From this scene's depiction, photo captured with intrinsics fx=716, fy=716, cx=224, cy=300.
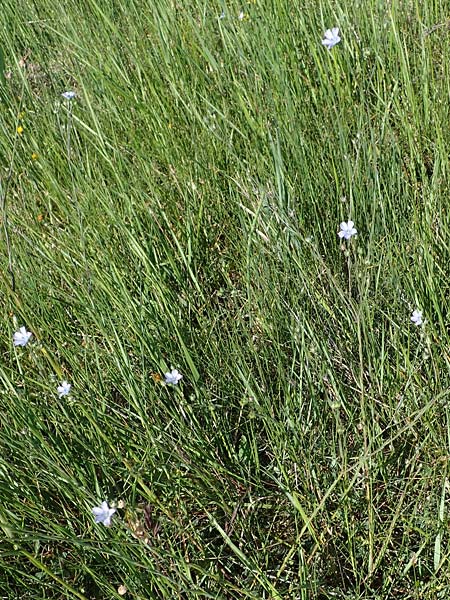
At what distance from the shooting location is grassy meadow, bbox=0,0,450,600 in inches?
48.8

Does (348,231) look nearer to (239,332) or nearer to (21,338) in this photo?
(239,332)

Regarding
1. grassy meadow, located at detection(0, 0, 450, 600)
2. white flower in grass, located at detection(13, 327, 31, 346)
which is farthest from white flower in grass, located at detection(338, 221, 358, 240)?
white flower in grass, located at detection(13, 327, 31, 346)

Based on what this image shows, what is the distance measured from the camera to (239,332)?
160 cm

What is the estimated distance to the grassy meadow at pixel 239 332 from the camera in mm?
1240

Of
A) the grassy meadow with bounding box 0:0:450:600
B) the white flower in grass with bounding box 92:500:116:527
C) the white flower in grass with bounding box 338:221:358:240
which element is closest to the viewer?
the white flower in grass with bounding box 92:500:116:527

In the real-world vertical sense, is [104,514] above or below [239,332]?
above

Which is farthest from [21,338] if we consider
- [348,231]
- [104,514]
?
[348,231]

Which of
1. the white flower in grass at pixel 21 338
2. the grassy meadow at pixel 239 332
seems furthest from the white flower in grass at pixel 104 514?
the white flower in grass at pixel 21 338

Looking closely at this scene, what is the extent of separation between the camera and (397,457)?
1374mm

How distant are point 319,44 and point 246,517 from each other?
4.68 ft

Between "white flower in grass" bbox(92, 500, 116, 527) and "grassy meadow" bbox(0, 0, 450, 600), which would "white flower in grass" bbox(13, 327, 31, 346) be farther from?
"white flower in grass" bbox(92, 500, 116, 527)

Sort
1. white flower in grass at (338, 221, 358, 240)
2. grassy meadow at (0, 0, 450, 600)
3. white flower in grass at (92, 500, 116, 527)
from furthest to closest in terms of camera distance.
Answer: white flower in grass at (338, 221, 358, 240), grassy meadow at (0, 0, 450, 600), white flower in grass at (92, 500, 116, 527)

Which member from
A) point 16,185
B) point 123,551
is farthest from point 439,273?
point 16,185

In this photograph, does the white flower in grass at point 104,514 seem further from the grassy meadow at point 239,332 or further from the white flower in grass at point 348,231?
the white flower in grass at point 348,231
